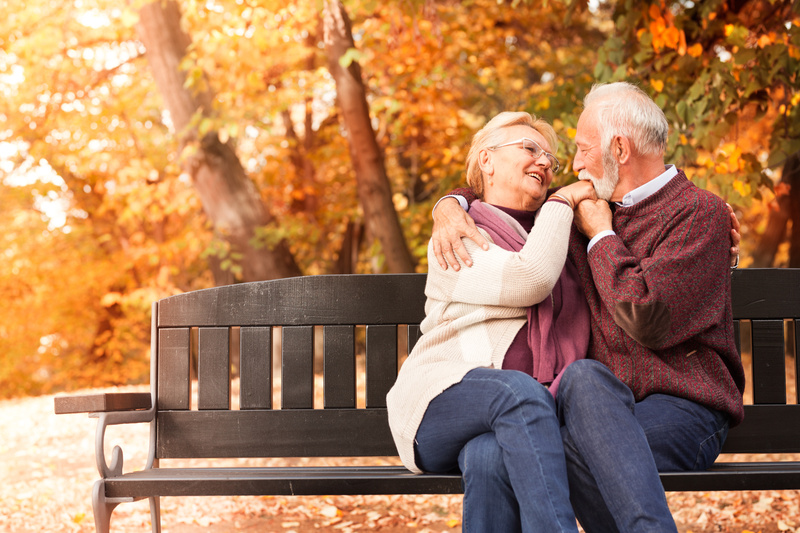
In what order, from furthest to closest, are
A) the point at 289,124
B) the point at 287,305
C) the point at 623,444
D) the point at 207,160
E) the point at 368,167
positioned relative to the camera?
the point at 289,124, the point at 207,160, the point at 368,167, the point at 287,305, the point at 623,444

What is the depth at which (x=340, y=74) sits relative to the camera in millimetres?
6691

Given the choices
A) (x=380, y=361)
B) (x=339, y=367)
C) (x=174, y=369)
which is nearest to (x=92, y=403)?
(x=174, y=369)

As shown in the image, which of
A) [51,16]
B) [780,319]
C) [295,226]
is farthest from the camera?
[51,16]

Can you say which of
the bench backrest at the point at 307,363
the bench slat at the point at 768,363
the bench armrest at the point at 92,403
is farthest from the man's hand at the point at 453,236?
the bench slat at the point at 768,363

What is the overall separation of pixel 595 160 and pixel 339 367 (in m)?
1.40

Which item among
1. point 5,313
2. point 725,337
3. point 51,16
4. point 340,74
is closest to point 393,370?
point 725,337

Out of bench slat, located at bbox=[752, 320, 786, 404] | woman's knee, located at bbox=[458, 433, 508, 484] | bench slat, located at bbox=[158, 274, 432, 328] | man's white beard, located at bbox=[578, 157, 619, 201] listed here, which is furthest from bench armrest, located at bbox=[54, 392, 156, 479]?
bench slat, located at bbox=[752, 320, 786, 404]

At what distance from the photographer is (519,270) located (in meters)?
2.48

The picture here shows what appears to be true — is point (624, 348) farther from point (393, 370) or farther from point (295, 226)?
point (295, 226)

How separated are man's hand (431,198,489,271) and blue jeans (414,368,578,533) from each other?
411 mm

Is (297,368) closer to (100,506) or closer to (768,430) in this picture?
(100,506)

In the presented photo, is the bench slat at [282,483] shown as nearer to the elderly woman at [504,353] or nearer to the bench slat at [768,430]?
the elderly woman at [504,353]

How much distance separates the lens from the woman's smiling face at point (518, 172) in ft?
9.34

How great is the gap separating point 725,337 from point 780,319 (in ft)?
2.84
